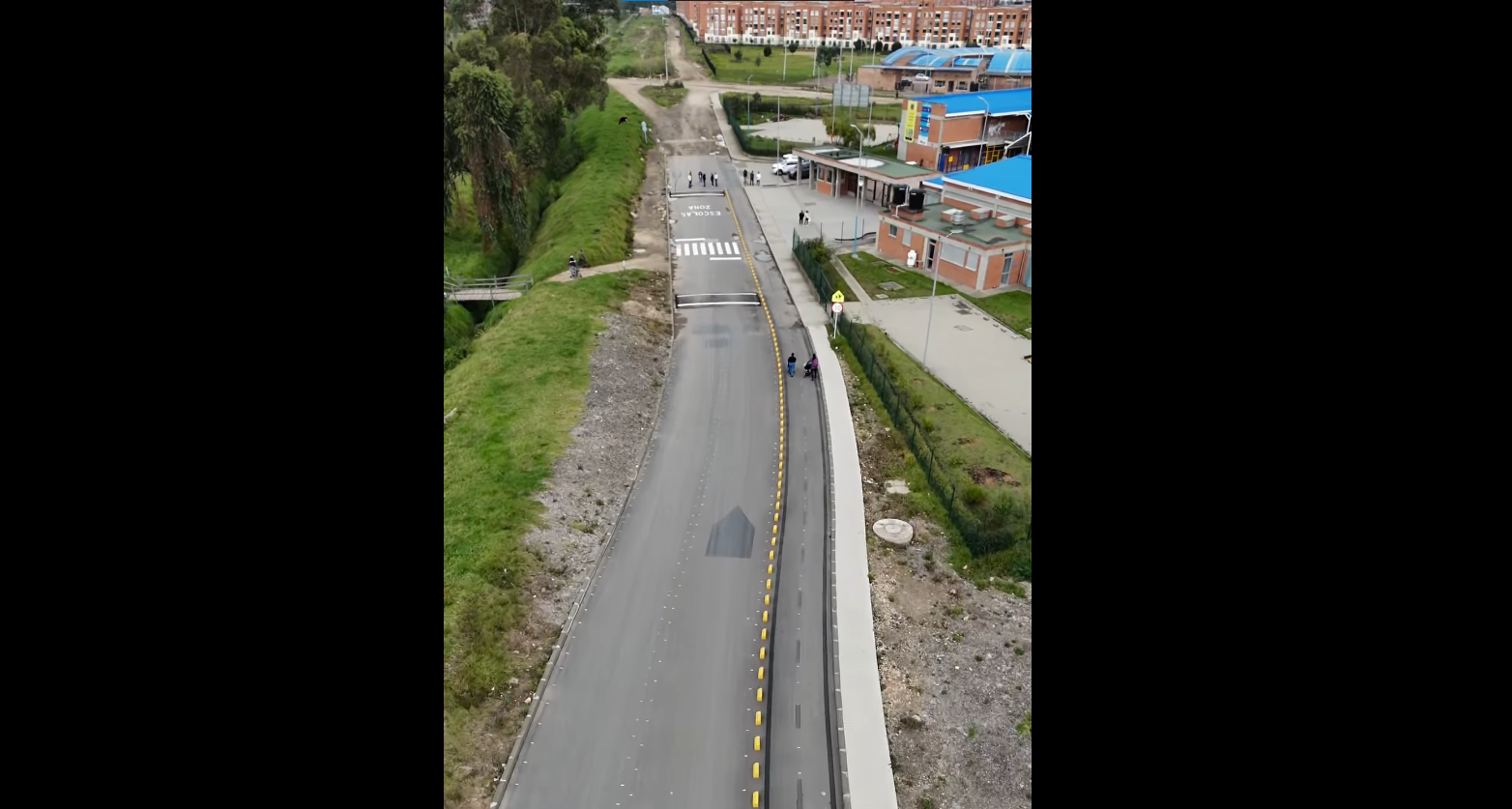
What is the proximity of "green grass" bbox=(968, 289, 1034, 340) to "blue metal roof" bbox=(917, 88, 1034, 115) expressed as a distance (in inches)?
952

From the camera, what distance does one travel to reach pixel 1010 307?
35.5 meters

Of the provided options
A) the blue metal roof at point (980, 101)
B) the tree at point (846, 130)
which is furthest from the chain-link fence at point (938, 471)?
the tree at point (846, 130)

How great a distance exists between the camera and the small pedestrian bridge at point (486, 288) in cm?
3728

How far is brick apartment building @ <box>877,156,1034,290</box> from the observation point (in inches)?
1467

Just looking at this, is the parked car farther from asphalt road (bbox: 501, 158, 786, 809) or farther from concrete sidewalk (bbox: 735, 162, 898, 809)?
asphalt road (bbox: 501, 158, 786, 809)

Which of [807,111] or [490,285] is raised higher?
[807,111]

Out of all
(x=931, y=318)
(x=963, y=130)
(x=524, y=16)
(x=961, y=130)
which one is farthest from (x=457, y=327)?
(x=963, y=130)

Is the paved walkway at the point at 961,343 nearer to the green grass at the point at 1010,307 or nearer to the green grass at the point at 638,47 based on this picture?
the green grass at the point at 1010,307

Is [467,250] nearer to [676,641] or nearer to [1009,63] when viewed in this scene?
[676,641]

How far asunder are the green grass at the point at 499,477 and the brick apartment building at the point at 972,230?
14.8 metres

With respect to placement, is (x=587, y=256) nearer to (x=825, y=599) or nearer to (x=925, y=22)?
(x=825, y=599)

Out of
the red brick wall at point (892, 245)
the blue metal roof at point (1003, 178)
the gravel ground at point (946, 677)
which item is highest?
the blue metal roof at point (1003, 178)

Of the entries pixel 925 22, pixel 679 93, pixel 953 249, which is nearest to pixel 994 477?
pixel 953 249

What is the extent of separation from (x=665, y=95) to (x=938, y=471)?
76310 mm
